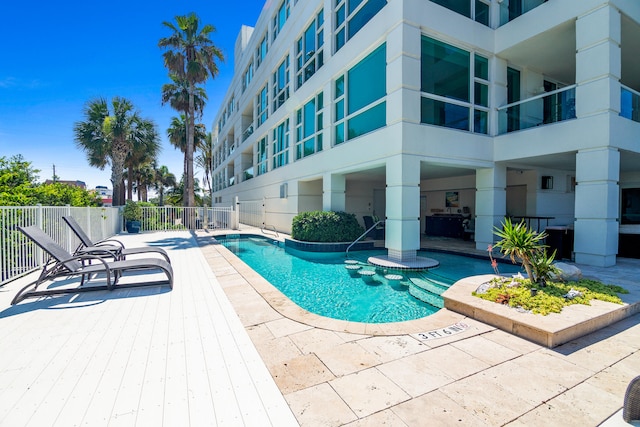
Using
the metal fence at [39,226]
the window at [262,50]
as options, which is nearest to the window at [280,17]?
the window at [262,50]

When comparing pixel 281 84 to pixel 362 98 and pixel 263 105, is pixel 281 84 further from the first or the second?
pixel 362 98

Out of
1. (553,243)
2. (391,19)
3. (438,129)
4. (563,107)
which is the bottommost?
(553,243)

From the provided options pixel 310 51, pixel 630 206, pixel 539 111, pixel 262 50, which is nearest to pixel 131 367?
pixel 539 111

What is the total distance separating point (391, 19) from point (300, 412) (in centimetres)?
950

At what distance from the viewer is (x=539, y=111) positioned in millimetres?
8797

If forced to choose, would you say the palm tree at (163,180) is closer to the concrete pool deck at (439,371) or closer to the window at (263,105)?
the window at (263,105)

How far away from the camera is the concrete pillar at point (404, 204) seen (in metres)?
7.91

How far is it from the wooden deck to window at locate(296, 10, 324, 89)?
39.0 feet

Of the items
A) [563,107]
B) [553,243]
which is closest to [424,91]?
[563,107]

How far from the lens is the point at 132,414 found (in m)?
2.12

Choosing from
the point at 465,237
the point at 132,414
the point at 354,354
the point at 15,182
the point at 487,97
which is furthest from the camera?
the point at 465,237

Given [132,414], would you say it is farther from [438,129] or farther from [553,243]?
[553,243]

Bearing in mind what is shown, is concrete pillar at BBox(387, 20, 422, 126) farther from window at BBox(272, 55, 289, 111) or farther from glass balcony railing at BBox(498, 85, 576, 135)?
window at BBox(272, 55, 289, 111)

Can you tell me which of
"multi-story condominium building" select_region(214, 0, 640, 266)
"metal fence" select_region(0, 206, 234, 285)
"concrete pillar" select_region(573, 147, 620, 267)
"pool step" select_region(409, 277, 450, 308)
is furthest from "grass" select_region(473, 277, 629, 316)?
"metal fence" select_region(0, 206, 234, 285)
